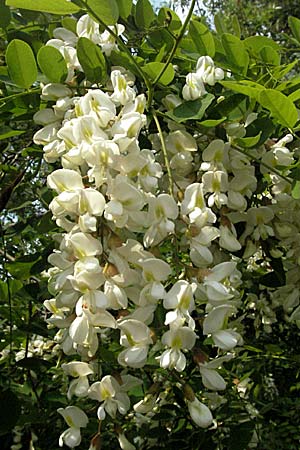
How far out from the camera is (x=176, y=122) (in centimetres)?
89

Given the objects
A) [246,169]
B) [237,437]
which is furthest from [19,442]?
[246,169]

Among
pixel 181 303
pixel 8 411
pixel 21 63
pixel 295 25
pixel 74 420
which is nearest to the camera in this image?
pixel 181 303

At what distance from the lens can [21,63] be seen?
90 centimetres

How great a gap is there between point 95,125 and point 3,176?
0.71 meters

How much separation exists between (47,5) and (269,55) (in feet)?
1.16

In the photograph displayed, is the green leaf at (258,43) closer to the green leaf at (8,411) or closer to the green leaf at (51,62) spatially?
the green leaf at (51,62)

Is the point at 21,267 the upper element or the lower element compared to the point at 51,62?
lower

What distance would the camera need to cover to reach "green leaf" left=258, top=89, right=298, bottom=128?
0.83 metres

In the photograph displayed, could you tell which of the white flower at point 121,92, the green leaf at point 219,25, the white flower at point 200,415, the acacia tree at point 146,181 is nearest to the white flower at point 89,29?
the acacia tree at point 146,181

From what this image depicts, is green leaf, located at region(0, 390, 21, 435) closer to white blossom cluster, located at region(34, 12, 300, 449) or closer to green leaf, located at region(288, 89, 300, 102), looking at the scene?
white blossom cluster, located at region(34, 12, 300, 449)

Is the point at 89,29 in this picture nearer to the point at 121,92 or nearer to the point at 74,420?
the point at 121,92

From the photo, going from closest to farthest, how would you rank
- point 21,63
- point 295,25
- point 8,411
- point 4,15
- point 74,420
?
point 74,420 < point 21,63 < point 4,15 < point 295,25 < point 8,411

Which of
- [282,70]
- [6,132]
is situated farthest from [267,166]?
[6,132]

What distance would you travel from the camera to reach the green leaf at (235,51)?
0.98 m
